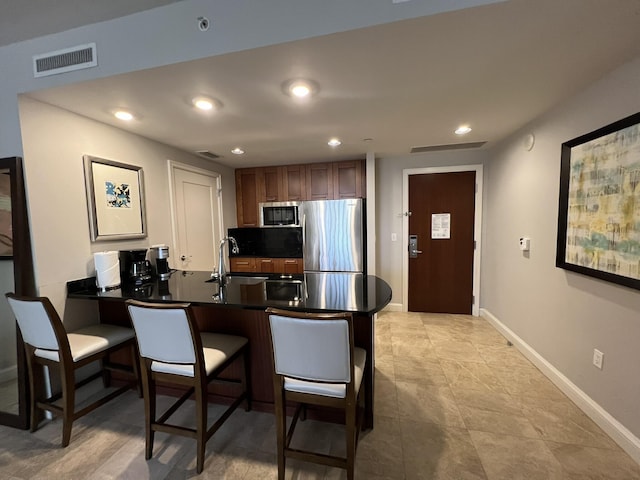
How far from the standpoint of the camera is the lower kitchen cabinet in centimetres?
393

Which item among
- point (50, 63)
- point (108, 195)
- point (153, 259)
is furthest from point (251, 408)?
point (50, 63)

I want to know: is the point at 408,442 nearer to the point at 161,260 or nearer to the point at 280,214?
the point at 161,260

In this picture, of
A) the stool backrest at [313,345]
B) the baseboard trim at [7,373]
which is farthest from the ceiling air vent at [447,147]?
the baseboard trim at [7,373]

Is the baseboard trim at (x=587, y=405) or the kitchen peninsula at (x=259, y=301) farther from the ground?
the kitchen peninsula at (x=259, y=301)

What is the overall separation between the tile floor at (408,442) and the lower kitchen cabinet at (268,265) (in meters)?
1.98

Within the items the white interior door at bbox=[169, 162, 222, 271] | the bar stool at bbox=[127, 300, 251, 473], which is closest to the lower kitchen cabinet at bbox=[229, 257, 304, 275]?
the white interior door at bbox=[169, 162, 222, 271]

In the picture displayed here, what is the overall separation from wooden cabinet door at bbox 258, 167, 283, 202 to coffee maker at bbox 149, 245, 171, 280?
1799 millimetres

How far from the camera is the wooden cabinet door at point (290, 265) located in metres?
3.92

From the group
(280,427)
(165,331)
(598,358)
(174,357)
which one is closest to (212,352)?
(174,357)

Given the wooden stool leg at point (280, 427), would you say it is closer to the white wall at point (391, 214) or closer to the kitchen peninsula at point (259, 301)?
the kitchen peninsula at point (259, 301)

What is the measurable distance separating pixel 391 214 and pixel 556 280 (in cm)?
205

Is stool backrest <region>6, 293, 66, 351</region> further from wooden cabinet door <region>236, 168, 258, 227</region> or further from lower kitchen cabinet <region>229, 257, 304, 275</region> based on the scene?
wooden cabinet door <region>236, 168, 258, 227</region>

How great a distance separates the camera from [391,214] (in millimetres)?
3918

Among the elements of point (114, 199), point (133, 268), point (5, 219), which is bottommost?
point (133, 268)
